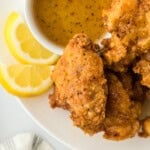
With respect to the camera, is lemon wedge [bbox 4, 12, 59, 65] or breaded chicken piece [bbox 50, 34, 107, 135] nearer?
breaded chicken piece [bbox 50, 34, 107, 135]

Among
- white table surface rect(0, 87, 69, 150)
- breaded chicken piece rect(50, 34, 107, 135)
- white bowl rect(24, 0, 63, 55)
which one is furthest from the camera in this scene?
white table surface rect(0, 87, 69, 150)

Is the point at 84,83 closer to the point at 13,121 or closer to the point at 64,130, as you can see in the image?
the point at 64,130

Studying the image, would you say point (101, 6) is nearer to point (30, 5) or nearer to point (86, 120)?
point (30, 5)

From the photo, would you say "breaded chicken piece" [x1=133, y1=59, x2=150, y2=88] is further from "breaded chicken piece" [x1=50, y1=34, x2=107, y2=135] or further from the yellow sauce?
the yellow sauce

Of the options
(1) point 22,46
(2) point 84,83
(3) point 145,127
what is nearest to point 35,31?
(1) point 22,46

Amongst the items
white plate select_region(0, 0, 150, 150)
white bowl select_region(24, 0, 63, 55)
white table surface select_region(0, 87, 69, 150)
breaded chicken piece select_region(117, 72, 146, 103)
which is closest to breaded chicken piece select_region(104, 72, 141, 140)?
breaded chicken piece select_region(117, 72, 146, 103)
